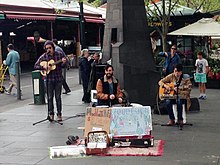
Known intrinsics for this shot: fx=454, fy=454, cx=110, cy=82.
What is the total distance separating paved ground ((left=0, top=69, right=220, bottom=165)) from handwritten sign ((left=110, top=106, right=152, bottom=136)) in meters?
0.56

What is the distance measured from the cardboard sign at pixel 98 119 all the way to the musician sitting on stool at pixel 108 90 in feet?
4.02

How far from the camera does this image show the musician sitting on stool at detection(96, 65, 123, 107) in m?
9.35

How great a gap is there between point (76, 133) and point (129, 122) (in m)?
1.84

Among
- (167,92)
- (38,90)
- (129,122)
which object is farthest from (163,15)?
(129,122)

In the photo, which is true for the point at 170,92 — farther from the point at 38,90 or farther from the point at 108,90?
the point at 38,90

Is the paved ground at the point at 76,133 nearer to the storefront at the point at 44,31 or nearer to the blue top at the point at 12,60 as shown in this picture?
the blue top at the point at 12,60

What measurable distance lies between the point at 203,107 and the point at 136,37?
2762mm

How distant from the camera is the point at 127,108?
26.6ft

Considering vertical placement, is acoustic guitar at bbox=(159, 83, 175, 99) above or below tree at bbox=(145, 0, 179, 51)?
below

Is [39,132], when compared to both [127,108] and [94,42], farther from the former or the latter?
[94,42]

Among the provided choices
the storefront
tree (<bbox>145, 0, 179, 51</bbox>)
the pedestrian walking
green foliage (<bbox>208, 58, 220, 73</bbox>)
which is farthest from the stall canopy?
the storefront

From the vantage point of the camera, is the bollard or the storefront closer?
the bollard

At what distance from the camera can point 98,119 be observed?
8.03 metres

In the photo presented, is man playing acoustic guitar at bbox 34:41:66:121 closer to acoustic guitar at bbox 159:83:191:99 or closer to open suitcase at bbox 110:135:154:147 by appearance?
acoustic guitar at bbox 159:83:191:99
